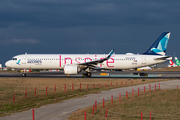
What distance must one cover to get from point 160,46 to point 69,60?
20.9m

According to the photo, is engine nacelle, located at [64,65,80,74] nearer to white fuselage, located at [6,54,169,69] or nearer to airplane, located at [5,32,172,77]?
airplane, located at [5,32,172,77]

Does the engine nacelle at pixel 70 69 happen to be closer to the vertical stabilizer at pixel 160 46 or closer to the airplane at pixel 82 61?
the airplane at pixel 82 61

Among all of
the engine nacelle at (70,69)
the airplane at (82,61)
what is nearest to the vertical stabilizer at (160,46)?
the airplane at (82,61)

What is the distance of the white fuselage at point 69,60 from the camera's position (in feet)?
156

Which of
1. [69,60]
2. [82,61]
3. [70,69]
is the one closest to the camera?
[70,69]

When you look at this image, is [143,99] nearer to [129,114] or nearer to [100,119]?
[129,114]

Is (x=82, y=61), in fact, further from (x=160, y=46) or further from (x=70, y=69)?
(x=160, y=46)

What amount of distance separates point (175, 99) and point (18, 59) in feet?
114

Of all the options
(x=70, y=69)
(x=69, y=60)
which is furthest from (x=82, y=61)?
(x=70, y=69)

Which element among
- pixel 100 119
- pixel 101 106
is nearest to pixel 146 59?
pixel 101 106

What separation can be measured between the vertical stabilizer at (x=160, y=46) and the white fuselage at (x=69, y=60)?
231 centimetres

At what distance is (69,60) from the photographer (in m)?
47.8

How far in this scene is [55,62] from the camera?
47.3 m

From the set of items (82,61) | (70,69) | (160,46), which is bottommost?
(70,69)
